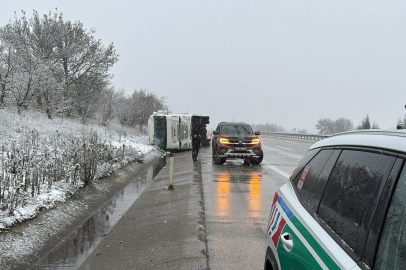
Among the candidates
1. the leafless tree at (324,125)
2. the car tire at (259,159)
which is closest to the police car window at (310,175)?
the car tire at (259,159)

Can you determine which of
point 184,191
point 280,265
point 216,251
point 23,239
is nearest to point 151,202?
point 184,191

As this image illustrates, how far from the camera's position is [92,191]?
10.8 meters

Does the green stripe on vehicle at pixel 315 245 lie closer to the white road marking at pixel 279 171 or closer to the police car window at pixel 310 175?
the police car window at pixel 310 175

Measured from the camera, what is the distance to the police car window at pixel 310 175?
2.52 metres

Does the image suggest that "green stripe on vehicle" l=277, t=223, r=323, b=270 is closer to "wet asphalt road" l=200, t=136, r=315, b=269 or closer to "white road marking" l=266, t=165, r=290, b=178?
"wet asphalt road" l=200, t=136, r=315, b=269

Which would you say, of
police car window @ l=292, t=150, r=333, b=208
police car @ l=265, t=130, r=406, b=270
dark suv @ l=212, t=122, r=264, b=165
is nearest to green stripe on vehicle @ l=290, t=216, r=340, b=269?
police car @ l=265, t=130, r=406, b=270

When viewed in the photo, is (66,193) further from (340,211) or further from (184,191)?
(340,211)

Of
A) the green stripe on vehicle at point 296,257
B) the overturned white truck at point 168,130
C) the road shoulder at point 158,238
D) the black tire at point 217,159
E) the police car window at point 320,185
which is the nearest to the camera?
the green stripe on vehicle at point 296,257

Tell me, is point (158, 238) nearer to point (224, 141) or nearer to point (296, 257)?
point (296, 257)

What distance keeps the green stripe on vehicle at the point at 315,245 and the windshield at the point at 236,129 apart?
1394 cm

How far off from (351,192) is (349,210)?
0.11m

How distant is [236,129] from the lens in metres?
16.4

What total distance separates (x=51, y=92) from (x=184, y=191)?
62.9 ft

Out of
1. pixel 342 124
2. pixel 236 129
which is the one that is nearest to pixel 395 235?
pixel 236 129
